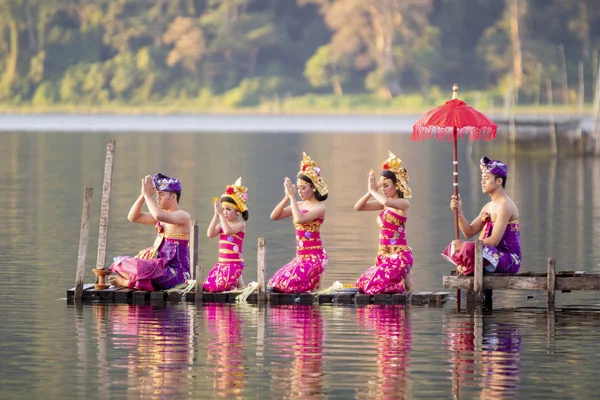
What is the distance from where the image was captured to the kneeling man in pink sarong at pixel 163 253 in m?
19.0

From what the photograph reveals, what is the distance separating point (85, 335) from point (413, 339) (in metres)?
3.32

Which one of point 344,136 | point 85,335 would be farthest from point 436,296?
point 344,136

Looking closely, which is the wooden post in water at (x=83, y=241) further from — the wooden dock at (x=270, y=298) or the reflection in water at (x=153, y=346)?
the reflection in water at (x=153, y=346)

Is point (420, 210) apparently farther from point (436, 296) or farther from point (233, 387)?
point (233, 387)

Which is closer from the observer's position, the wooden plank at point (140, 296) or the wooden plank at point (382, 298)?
the wooden plank at point (382, 298)

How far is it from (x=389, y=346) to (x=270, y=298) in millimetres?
2964

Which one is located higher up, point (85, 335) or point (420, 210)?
point (420, 210)

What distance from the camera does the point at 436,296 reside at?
1889cm

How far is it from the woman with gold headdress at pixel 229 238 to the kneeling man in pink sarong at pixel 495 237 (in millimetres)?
2392

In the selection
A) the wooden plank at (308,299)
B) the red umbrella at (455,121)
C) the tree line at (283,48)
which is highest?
the tree line at (283,48)

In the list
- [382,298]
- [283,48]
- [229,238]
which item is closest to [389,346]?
[382,298]

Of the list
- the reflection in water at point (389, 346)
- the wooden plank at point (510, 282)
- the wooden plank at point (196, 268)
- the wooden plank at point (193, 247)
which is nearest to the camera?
the reflection in water at point (389, 346)

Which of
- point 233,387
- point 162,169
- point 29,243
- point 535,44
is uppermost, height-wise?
point 535,44

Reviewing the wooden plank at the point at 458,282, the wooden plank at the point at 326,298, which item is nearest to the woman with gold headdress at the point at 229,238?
the wooden plank at the point at 326,298
